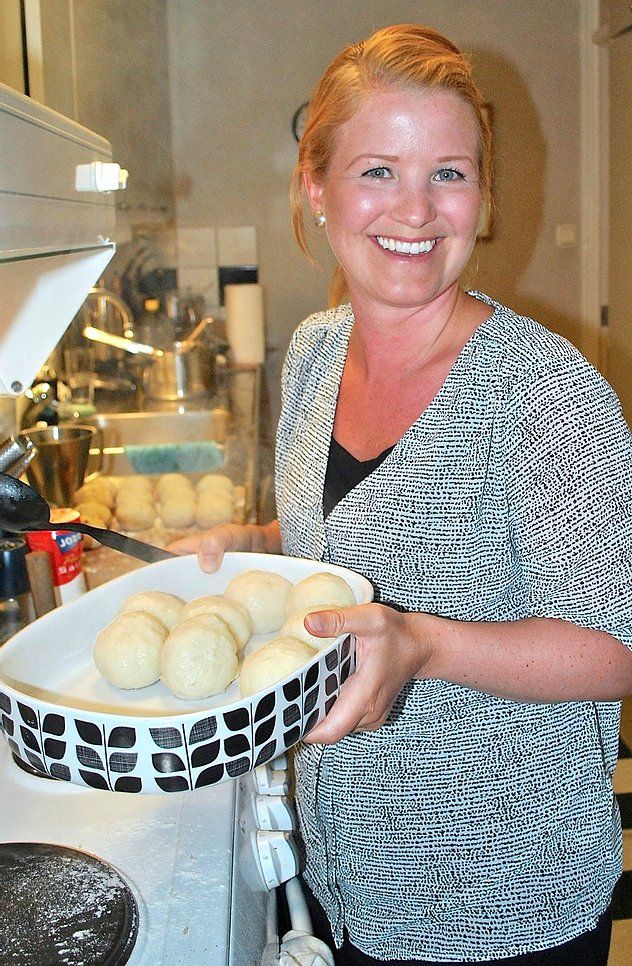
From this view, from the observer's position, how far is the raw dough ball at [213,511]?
6.60ft

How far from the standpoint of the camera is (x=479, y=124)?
104 centimetres

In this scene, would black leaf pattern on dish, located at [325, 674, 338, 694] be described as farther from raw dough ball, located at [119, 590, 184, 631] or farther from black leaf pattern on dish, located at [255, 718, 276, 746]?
raw dough ball, located at [119, 590, 184, 631]

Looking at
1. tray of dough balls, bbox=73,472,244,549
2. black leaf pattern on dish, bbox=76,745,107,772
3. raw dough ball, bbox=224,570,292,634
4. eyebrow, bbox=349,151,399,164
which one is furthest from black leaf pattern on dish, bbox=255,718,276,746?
tray of dough balls, bbox=73,472,244,549

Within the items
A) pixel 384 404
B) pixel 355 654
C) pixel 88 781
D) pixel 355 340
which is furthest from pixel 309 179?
pixel 88 781

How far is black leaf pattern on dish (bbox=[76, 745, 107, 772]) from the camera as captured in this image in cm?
68

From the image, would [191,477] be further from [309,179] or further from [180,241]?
[180,241]

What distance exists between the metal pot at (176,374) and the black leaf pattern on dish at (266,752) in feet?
8.18

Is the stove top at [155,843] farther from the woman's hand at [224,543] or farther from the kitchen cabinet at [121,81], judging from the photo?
the kitchen cabinet at [121,81]

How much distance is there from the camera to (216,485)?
211cm

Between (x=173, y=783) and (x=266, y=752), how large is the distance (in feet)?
0.24

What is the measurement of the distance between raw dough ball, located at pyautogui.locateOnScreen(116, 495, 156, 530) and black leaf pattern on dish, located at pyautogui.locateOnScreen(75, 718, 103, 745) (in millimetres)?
1373

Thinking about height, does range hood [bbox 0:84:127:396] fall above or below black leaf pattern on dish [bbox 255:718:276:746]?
above

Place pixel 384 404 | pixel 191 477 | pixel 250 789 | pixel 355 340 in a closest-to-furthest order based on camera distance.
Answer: pixel 250 789
pixel 384 404
pixel 355 340
pixel 191 477

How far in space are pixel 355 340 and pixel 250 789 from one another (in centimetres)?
56
